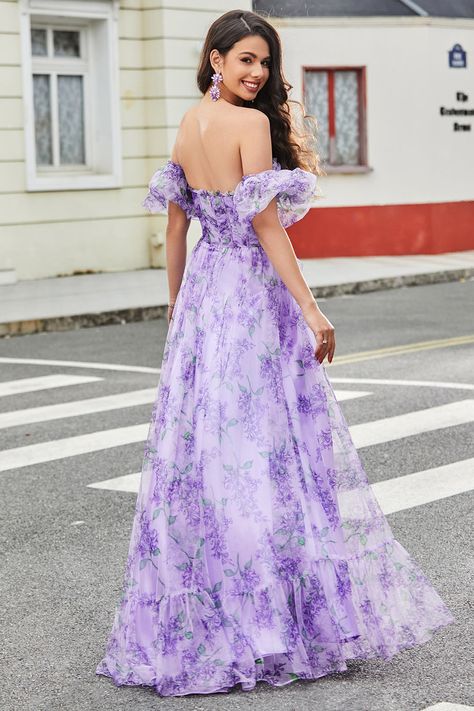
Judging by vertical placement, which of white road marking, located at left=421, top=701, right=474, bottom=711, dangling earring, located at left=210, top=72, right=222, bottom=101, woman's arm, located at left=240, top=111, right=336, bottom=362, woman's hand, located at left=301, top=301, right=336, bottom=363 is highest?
dangling earring, located at left=210, top=72, right=222, bottom=101

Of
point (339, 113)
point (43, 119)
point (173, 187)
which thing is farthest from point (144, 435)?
point (339, 113)

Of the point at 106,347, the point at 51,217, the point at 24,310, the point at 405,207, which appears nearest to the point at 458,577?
the point at 106,347

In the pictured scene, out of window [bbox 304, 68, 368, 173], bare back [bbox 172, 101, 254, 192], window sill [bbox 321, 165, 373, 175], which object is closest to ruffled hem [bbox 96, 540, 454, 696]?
bare back [bbox 172, 101, 254, 192]

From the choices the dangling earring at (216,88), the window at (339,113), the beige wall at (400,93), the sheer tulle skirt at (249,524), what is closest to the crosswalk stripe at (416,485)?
the sheer tulle skirt at (249,524)

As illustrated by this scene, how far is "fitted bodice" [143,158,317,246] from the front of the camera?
4371mm

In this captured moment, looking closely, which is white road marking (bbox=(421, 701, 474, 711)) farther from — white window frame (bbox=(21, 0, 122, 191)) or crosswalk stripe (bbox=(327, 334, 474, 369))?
white window frame (bbox=(21, 0, 122, 191))

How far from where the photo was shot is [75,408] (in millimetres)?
9516

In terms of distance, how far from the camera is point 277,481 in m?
4.40

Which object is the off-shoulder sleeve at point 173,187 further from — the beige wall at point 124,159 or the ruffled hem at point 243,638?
the beige wall at point 124,159

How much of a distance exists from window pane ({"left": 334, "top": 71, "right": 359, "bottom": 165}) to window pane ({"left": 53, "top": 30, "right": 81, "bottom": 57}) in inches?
179

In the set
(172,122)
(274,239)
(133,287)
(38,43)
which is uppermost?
(38,43)

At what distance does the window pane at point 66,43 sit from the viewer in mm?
18859

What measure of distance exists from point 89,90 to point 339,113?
14.7ft

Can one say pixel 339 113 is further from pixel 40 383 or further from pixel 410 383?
pixel 410 383
